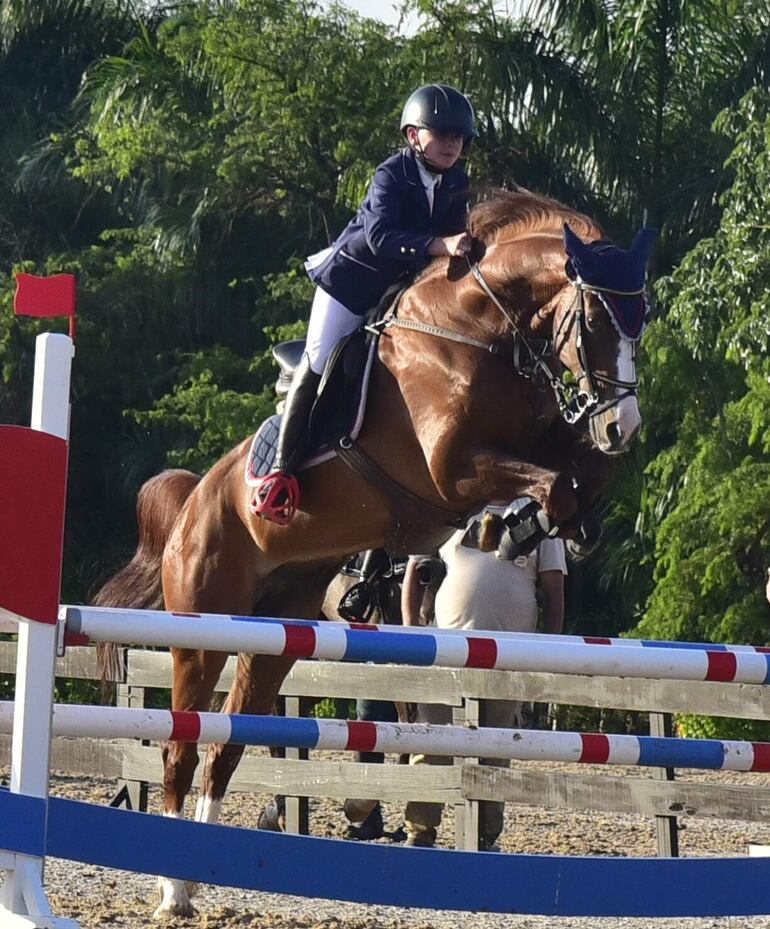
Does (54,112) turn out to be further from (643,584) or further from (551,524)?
(551,524)

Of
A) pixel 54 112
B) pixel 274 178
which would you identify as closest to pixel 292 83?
pixel 274 178

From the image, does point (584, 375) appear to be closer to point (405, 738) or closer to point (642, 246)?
point (642, 246)

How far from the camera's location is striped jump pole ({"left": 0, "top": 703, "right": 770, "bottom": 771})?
157 inches

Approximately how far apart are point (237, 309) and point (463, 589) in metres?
12.9

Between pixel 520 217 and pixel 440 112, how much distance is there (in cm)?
46

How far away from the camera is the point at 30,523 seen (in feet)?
9.52

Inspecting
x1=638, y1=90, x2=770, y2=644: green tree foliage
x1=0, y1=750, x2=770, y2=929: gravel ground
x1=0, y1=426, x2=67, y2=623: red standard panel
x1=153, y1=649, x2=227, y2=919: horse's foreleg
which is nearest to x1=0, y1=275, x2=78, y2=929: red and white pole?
x1=0, y1=426, x2=67, y2=623: red standard panel

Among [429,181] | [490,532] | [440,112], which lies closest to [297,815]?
[490,532]

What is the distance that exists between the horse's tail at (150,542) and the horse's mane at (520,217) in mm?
1897

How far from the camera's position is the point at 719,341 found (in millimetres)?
12055

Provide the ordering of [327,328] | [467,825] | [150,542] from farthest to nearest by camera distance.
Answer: [150,542] < [467,825] < [327,328]

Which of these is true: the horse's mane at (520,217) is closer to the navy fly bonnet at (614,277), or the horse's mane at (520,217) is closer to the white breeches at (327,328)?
the navy fly bonnet at (614,277)

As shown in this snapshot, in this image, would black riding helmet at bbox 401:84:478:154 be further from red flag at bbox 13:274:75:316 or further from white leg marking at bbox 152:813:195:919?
white leg marking at bbox 152:813:195:919

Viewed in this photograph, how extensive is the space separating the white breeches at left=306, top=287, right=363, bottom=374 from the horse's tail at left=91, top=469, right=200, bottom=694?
1.34 metres
